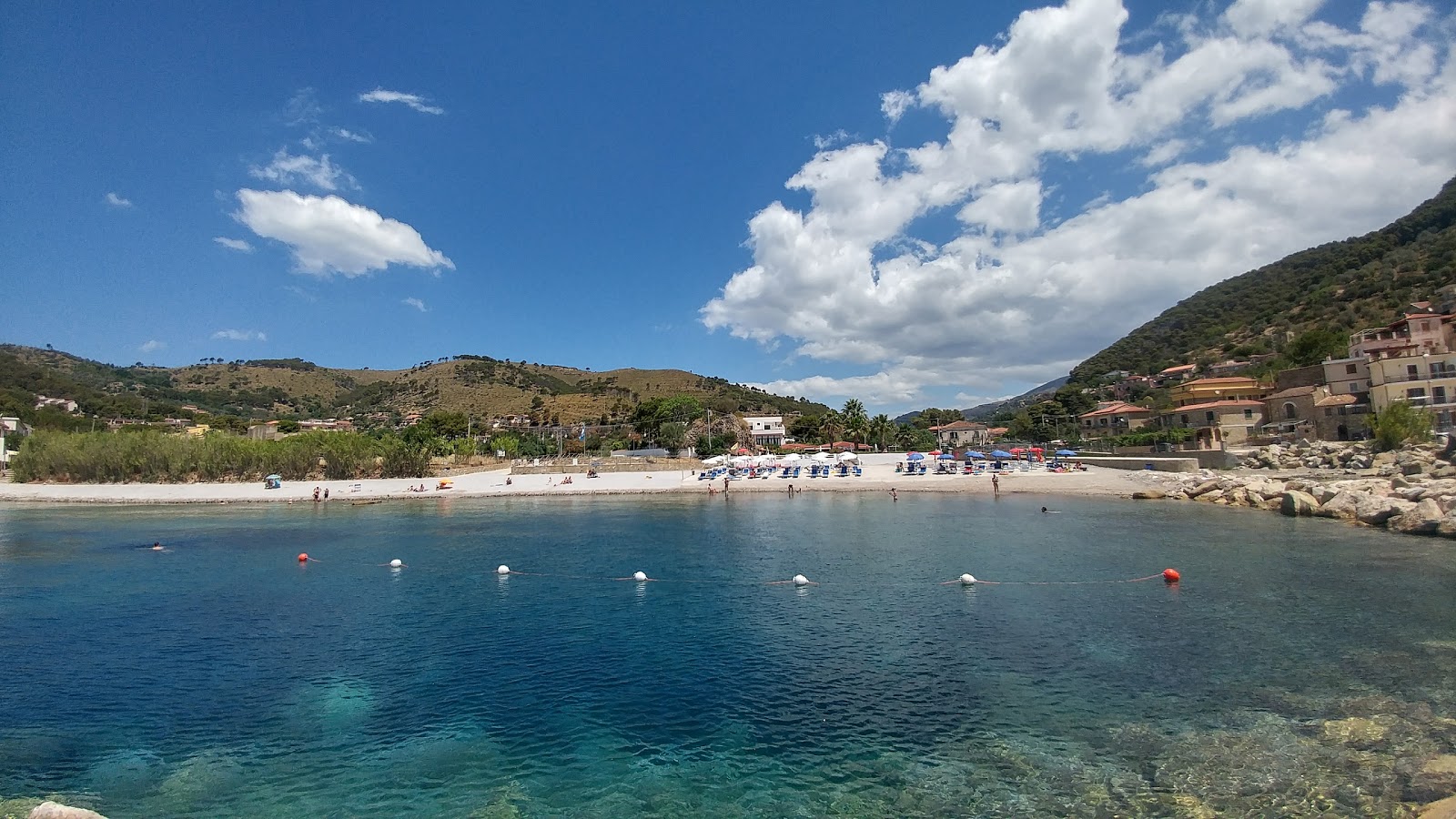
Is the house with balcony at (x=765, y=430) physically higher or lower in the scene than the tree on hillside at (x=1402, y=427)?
higher

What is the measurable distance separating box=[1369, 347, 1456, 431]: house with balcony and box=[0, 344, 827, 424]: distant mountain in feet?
304

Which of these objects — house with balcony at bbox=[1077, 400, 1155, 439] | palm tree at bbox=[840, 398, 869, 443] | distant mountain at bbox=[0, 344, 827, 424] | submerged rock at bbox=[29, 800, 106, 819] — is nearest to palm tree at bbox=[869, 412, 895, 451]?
palm tree at bbox=[840, 398, 869, 443]

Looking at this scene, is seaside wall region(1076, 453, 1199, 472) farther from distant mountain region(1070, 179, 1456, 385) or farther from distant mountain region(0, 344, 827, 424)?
distant mountain region(0, 344, 827, 424)

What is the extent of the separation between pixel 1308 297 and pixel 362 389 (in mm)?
190889

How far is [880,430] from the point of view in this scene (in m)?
91.1

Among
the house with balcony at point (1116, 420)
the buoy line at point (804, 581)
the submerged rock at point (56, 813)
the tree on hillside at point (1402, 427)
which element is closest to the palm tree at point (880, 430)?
the house with balcony at point (1116, 420)

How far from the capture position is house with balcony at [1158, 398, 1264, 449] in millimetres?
55625

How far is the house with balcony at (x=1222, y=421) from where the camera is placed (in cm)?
5562

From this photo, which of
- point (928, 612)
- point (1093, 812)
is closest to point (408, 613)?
point (928, 612)

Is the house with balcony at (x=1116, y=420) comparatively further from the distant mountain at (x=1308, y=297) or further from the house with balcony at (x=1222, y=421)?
the distant mountain at (x=1308, y=297)

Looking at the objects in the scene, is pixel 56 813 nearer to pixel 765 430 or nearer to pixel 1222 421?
pixel 1222 421

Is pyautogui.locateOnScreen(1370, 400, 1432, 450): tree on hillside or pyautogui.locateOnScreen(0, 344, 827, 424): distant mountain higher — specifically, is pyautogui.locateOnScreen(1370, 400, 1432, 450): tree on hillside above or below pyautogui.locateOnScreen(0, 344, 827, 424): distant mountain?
below

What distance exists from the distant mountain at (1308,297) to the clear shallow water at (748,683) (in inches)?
2903

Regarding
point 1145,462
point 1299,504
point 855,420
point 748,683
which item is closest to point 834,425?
point 855,420
